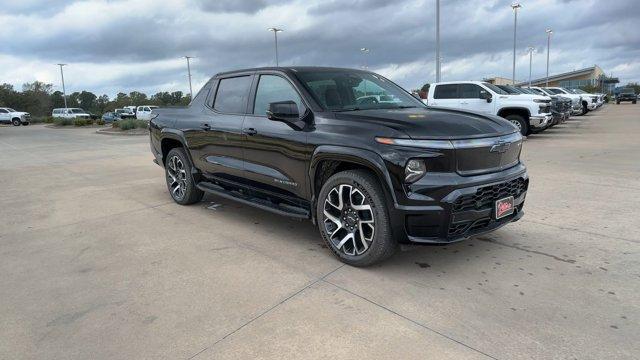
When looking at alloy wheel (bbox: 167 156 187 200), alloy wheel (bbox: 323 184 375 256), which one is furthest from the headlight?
alloy wheel (bbox: 167 156 187 200)

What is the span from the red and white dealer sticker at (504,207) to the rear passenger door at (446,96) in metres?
11.0

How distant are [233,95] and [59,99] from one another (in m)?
98.5

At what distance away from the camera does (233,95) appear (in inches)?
203

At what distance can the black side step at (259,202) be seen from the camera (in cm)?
424

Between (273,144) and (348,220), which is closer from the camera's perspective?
(348,220)

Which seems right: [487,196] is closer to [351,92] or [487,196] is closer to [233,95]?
[351,92]

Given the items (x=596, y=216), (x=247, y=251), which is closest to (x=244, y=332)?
(x=247, y=251)

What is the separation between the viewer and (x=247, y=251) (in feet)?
14.1

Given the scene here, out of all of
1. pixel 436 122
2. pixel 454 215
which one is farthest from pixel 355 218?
pixel 436 122

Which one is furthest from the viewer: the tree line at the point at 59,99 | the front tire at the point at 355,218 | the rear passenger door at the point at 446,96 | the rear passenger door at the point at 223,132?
the tree line at the point at 59,99

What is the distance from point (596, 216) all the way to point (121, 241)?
16.9 feet

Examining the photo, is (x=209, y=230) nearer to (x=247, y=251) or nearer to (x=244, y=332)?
(x=247, y=251)

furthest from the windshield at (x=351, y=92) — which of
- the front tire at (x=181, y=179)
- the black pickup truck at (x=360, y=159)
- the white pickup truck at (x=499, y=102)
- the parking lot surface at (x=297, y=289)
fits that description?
the white pickup truck at (x=499, y=102)

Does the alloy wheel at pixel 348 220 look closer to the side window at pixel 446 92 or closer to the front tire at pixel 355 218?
the front tire at pixel 355 218
